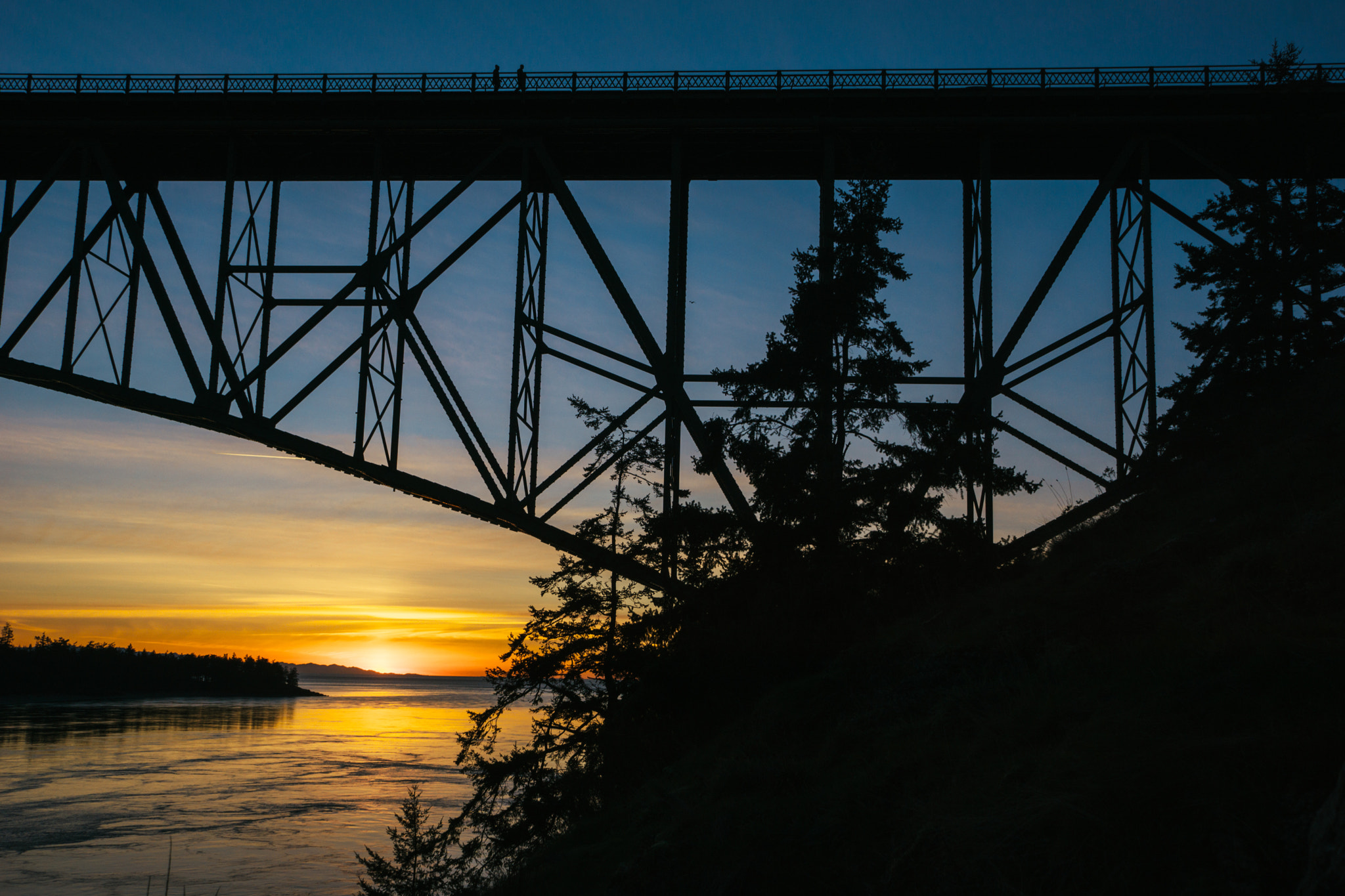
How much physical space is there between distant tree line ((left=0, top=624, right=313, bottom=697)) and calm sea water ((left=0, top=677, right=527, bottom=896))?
38.9m

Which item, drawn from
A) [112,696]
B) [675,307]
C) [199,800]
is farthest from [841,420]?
[112,696]

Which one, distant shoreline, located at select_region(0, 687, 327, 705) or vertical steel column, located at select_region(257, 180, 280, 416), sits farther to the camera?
distant shoreline, located at select_region(0, 687, 327, 705)

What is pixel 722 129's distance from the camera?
73.4 feet

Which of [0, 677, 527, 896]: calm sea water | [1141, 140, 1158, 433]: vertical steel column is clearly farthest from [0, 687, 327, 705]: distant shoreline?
[1141, 140, 1158, 433]: vertical steel column

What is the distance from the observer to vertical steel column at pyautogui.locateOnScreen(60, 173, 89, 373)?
74.4ft

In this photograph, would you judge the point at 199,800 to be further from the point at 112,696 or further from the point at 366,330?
the point at 112,696

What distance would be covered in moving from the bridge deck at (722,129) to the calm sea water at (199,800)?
1717cm

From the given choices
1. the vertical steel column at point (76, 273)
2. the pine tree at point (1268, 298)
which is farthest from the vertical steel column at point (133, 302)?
the pine tree at point (1268, 298)

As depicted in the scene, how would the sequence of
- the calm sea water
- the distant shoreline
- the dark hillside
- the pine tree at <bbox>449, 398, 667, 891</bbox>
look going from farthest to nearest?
1. the distant shoreline
2. the calm sea water
3. the pine tree at <bbox>449, 398, 667, 891</bbox>
4. the dark hillside

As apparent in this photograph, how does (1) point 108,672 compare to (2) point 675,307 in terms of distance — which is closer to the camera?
(2) point 675,307

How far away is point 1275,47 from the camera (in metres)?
21.8

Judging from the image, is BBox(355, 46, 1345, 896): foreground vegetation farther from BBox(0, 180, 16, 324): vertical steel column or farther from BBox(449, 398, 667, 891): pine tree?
BBox(0, 180, 16, 324): vertical steel column

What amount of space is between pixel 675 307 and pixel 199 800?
139 ft

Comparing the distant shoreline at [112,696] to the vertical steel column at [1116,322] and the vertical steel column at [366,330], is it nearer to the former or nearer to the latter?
the vertical steel column at [366,330]
